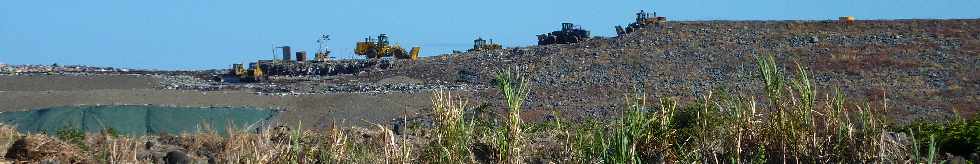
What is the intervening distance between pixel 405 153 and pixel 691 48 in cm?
3183

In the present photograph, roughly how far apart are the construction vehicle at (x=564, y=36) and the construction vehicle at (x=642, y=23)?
1.09 meters

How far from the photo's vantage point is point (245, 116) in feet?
93.5

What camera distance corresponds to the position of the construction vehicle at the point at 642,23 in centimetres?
4675

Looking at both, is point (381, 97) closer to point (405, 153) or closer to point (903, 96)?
point (903, 96)

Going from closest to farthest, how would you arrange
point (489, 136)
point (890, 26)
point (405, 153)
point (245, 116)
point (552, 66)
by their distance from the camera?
point (405, 153), point (489, 136), point (245, 116), point (552, 66), point (890, 26)

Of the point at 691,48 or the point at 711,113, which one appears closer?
the point at 711,113

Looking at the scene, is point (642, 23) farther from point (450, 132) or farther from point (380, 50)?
point (450, 132)

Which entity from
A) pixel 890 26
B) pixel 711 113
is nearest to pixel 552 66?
pixel 890 26

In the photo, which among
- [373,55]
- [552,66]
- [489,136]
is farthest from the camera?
[373,55]

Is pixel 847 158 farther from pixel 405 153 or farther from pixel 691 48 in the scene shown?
pixel 691 48

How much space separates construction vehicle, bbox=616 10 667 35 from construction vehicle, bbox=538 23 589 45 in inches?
42.9

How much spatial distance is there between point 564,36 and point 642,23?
2.43 metres

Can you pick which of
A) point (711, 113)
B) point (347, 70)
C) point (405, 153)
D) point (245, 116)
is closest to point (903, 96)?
point (245, 116)

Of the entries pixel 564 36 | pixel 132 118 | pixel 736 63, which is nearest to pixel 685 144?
pixel 132 118
